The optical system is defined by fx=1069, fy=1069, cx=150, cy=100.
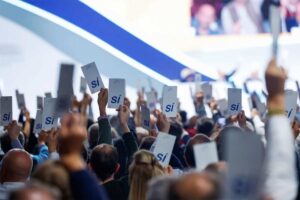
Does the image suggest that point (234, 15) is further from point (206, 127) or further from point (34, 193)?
point (34, 193)

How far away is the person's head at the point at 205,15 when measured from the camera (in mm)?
20672

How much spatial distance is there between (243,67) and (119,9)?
2.60m

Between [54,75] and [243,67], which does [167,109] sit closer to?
[54,75]

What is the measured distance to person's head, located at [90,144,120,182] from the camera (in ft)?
16.7

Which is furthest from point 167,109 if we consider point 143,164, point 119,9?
point 119,9

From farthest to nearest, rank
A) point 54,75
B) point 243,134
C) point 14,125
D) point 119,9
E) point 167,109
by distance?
1. point 119,9
2. point 54,75
3. point 167,109
4. point 14,125
5. point 243,134

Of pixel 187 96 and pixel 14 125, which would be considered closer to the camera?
pixel 14 125

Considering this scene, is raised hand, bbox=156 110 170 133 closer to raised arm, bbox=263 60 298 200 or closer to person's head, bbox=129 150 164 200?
person's head, bbox=129 150 164 200

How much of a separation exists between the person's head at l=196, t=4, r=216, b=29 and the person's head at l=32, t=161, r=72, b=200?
1750 centimetres

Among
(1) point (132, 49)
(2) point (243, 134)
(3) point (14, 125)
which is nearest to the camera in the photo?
(2) point (243, 134)

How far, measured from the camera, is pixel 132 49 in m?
10.2

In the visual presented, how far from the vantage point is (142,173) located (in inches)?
180

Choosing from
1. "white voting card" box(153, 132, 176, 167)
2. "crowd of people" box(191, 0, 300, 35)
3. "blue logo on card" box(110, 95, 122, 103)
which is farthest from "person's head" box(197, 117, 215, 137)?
"crowd of people" box(191, 0, 300, 35)

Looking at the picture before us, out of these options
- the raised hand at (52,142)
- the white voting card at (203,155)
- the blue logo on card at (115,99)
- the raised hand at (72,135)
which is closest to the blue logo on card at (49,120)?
the blue logo on card at (115,99)
